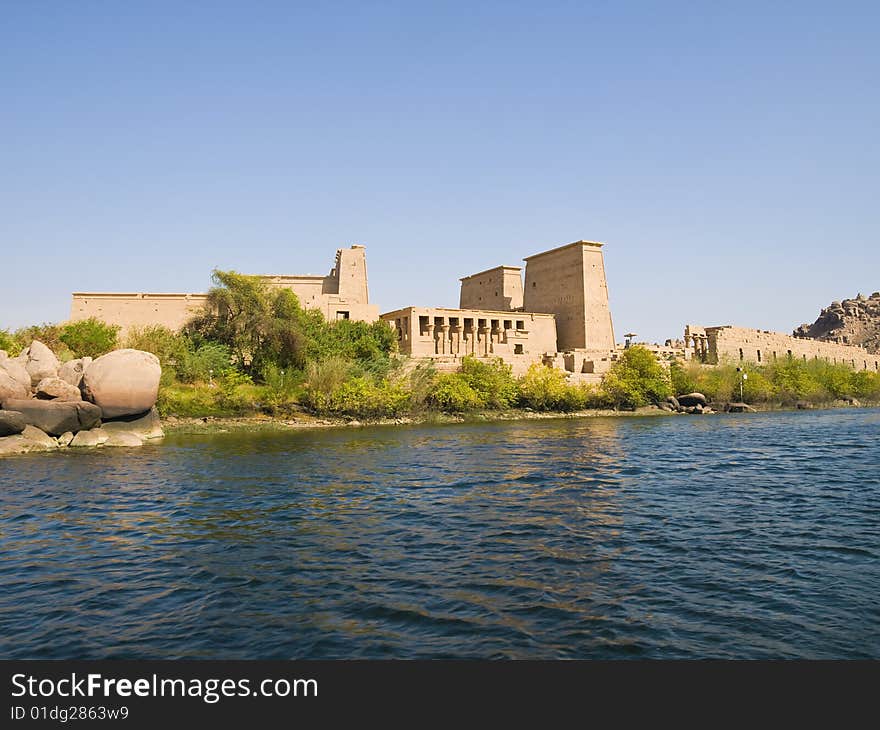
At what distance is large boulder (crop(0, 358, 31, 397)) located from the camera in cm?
→ 2302

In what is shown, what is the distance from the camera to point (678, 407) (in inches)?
1965

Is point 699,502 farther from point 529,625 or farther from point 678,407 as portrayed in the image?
point 678,407

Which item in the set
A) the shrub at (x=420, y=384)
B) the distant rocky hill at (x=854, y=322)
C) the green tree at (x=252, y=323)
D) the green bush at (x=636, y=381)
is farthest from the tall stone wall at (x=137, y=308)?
the distant rocky hill at (x=854, y=322)

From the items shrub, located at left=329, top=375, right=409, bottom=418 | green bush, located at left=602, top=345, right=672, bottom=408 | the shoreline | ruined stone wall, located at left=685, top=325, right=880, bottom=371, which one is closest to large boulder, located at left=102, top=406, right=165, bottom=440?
the shoreline

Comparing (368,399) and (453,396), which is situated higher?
(368,399)

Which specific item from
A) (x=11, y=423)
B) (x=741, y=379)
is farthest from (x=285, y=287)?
(x=741, y=379)

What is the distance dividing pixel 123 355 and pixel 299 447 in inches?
308

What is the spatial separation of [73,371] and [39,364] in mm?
1234

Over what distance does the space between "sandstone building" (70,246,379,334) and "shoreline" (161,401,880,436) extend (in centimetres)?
1059

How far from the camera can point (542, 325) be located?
174 feet

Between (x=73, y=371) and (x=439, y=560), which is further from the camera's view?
(x=73, y=371)

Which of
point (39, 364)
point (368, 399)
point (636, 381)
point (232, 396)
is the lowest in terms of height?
point (368, 399)

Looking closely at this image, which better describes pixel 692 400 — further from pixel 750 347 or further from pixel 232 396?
pixel 232 396

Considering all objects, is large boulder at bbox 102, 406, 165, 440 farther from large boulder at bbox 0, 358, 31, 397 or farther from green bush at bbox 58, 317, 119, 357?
green bush at bbox 58, 317, 119, 357
